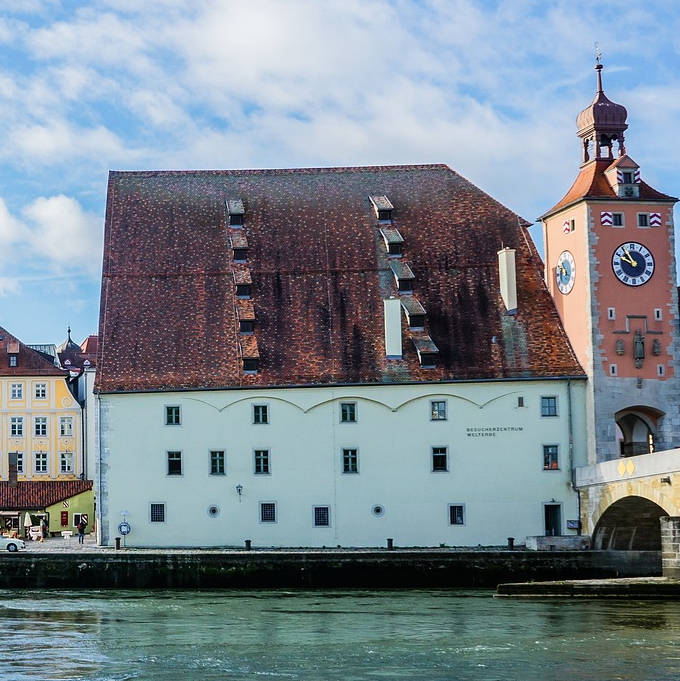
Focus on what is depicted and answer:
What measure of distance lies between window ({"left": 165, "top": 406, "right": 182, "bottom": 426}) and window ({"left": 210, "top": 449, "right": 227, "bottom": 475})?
1.66 meters

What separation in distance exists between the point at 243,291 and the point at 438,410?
8.47m

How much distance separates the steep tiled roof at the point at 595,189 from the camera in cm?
5475

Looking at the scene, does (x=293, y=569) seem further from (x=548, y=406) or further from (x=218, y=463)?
(x=548, y=406)

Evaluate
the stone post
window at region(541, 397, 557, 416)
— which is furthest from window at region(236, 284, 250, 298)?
the stone post

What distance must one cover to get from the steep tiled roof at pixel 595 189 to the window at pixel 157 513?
57.6 feet

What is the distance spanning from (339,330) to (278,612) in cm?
1668

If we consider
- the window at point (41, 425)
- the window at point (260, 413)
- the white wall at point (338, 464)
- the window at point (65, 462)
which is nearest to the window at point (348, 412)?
the white wall at point (338, 464)

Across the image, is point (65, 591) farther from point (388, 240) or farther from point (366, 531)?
point (388, 240)

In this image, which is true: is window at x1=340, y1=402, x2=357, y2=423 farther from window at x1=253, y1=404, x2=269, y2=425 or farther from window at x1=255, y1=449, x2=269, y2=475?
window at x1=255, y1=449, x2=269, y2=475

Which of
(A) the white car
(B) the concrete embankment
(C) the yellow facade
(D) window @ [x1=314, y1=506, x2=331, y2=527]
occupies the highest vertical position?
(C) the yellow facade

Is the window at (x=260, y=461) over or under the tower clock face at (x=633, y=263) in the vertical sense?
under

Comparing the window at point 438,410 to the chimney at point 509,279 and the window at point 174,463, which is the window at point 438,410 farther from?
the window at point 174,463

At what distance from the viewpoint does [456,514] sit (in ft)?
178

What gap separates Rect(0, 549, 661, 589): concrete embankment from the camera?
48.5 metres
